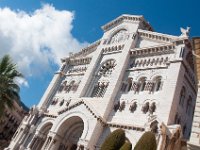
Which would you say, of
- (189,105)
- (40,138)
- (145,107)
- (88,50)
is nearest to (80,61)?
(88,50)

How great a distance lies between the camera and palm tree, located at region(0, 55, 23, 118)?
26.9 meters

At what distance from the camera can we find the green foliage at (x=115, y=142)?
25.2 m

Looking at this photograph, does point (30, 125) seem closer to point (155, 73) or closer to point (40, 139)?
point (40, 139)

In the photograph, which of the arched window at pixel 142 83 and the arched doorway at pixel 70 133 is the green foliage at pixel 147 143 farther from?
the arched doorway at pixel 70 133

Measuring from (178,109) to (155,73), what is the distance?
5.19m

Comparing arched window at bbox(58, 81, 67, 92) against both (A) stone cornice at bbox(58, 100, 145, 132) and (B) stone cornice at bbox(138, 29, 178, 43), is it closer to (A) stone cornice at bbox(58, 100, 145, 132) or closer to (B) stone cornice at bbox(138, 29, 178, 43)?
(A) stone cornice at bbox(58, 100, 145, 132)

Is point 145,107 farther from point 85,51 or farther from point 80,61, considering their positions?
point 85,51

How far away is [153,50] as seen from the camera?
3397cm

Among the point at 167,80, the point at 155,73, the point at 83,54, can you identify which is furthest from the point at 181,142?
the point at 83,54

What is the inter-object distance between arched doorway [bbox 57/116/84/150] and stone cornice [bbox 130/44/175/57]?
1184cm

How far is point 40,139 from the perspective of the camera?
3725 cm

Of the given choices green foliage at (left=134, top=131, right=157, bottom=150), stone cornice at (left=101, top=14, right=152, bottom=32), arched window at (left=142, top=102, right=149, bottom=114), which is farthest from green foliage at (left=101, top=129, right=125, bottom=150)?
stone cornice at (left=101, top=14, right=152, bottom=32)

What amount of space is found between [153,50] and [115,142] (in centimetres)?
1387

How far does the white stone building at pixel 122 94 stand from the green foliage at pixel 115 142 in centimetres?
222
